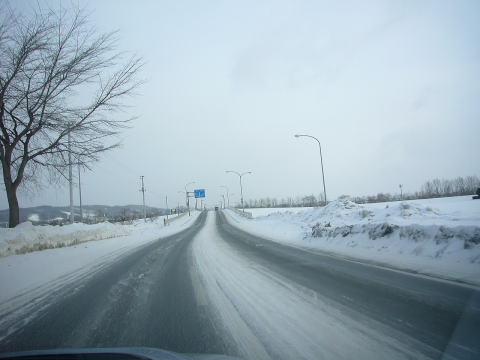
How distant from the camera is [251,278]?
7.73 meters

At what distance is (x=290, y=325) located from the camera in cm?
437

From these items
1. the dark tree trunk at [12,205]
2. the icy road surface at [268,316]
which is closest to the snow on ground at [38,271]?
the icy road surface at [268,316]

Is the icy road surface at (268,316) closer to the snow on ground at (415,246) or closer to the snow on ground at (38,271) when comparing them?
the snow on ground at (38,271)

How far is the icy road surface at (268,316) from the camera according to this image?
12.0 feet

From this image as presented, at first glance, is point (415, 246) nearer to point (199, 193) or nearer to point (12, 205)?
point (12, 205)

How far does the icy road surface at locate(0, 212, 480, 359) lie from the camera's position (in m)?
3.64

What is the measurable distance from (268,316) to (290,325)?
508mm

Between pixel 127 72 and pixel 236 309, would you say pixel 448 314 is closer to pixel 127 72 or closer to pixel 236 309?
pixel 236 309

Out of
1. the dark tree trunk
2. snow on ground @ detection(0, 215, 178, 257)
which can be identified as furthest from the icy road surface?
the dark tree trunk

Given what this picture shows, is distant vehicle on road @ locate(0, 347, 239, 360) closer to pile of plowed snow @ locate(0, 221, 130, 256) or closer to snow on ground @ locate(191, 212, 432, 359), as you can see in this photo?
snow on ground @ locate(191, 212, 432, 359)

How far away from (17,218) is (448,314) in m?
18.5

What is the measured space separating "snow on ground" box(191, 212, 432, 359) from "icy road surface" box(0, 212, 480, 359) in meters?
0.01

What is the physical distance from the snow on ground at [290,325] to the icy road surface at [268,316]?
0.01m

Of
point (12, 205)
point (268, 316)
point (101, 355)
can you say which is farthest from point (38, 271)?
point (101, 355)
